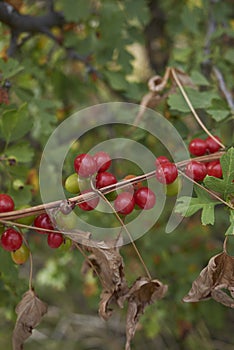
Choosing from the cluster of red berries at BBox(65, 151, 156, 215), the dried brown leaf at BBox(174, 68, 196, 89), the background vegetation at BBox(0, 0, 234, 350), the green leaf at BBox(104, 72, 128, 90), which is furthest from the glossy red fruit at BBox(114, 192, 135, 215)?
the green leaf at BBox(104, 72, 128, 90)

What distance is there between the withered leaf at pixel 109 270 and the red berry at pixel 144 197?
7 cm

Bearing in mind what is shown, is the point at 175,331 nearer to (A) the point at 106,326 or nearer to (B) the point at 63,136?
(A) the point at 106,326

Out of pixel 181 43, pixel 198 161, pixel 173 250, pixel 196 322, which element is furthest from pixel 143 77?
pixel 198 161

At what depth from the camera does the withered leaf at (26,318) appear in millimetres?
806

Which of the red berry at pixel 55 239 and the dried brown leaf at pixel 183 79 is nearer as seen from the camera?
the red berry at pixel 55 239

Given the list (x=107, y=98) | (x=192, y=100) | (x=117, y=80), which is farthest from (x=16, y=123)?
(x=107, y=98)

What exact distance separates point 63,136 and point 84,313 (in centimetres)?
112

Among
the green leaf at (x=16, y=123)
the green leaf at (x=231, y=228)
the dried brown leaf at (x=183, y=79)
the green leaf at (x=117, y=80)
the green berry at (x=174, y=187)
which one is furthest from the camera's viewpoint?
the green leaf at (x=117, y=80)

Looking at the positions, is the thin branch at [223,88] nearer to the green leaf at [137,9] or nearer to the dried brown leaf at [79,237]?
the green leaf at [137,9]

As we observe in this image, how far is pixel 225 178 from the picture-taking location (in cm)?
75

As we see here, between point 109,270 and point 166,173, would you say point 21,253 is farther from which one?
point 166,173

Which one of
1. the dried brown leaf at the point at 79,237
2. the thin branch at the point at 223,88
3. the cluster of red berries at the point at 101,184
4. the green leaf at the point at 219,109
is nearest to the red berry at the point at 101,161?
the cluster of red berries at the point at 101,184

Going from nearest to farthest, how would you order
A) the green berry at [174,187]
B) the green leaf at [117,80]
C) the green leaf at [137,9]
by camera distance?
the green berry at [174,187], the green leaf at [117,80], the green leaf at [137,9]

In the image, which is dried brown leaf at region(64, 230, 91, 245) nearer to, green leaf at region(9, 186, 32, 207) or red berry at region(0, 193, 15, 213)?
red berry at region(0, 193, 15, 213)
